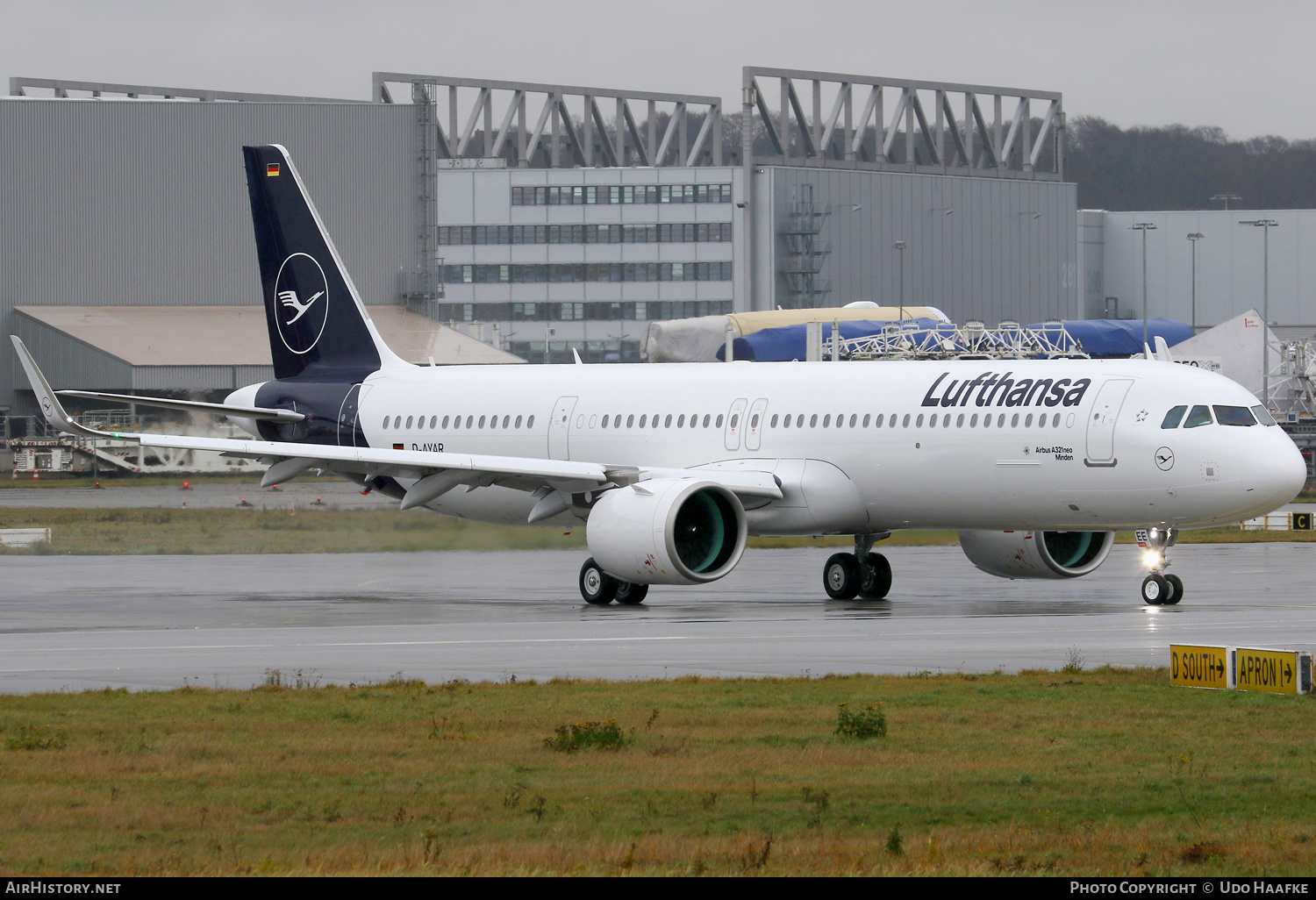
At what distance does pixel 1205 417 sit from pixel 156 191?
77.5 m

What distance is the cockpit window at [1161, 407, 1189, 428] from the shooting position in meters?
27.2

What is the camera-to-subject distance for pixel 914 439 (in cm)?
2912

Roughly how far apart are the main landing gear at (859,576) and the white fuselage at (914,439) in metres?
0.77

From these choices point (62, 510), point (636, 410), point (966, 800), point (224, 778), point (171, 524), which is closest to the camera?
point (966, 800)

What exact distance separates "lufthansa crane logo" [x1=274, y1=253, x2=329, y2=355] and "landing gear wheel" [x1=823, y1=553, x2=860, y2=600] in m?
12.4

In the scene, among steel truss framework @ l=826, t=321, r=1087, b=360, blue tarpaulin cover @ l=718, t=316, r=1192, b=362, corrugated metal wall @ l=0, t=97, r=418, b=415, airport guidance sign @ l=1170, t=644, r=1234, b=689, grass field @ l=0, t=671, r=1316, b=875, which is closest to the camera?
grass field @ l=0, t=671, r=1316, b=875

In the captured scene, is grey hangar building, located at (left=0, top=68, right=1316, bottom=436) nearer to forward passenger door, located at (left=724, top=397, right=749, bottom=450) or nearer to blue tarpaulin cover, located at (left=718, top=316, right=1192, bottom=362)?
blue tarpaulin cover, located at (left=718, top=316, right=1192, bottom=362)

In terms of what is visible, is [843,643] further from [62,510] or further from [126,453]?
[126,453]

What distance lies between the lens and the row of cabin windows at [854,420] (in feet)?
93.0

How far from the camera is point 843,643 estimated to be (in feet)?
74.6

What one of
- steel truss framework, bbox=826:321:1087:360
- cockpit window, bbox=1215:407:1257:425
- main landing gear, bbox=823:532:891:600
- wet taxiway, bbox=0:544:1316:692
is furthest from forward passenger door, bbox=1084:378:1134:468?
steel truss framework, bbox=826:321:1087:360
